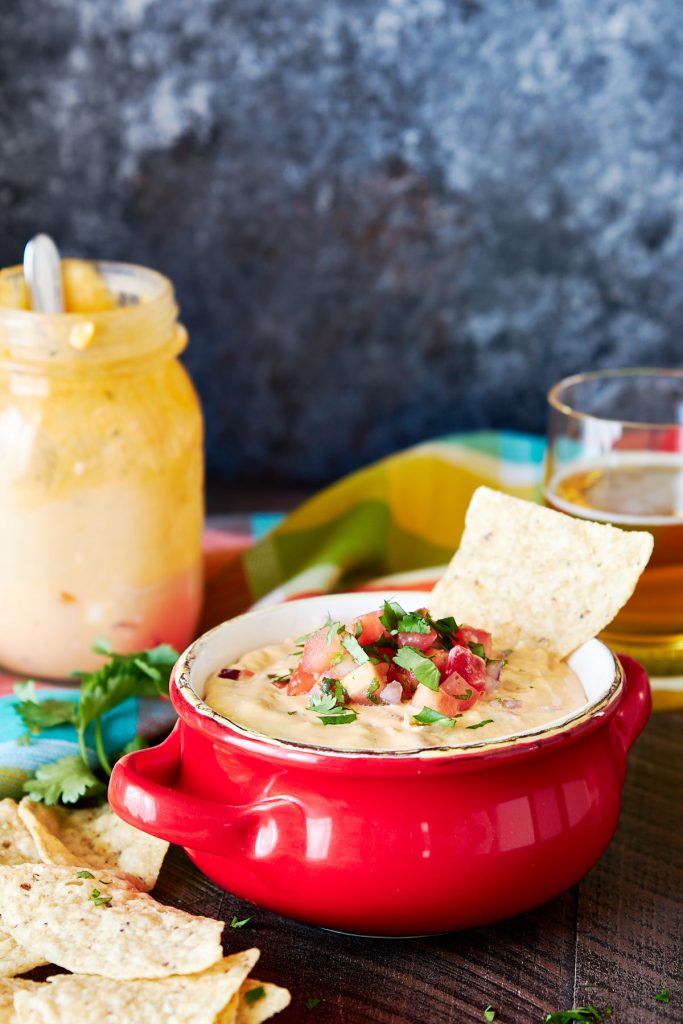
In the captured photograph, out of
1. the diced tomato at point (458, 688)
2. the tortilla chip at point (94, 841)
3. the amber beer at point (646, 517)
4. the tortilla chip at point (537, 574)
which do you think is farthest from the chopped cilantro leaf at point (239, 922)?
the amber beer at point (646, 517)

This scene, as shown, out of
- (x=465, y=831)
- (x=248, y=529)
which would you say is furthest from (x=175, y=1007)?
(x=248, y=529)

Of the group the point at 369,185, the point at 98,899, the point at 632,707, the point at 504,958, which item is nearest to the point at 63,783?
the point at 98,899

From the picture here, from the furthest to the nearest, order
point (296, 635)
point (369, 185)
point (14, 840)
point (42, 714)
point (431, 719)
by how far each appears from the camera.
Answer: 1. point (369, 185)
2. point (42, 714)
3. point (296, 635)
4. point (14, 840)
5. point (431, 719)

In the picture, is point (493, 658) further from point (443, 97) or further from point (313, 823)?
point (443, 97)

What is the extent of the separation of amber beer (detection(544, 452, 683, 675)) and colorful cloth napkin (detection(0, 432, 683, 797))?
0.27 ft

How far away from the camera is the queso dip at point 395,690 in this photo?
1.41 metres

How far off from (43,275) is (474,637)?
90 centimetres

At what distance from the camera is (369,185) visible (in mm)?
3039

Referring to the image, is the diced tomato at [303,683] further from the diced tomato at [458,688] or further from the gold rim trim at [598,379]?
the gold rim trim at [598,379]

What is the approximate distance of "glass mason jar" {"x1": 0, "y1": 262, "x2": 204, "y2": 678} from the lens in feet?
6.45

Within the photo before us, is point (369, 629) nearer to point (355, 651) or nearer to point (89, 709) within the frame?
→ point (355, 651)

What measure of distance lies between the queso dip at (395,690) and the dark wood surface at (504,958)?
24 cm

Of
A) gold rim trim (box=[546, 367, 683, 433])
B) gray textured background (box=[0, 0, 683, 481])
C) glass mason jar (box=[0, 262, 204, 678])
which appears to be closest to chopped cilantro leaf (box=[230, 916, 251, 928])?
glass mason jar (box=[0, 262, 204, 678])

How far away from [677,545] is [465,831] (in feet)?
2.71
